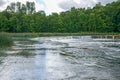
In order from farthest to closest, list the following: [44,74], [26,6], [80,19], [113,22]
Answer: [26,6]
[80,19]
[113,22]
[44,74]

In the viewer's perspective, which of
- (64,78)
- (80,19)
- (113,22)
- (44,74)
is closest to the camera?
(64,78)

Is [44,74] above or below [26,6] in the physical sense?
below

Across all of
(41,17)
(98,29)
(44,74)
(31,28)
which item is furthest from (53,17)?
(44,74)

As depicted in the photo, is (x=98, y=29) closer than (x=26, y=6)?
Yes

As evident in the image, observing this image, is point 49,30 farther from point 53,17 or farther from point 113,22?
point 113,22

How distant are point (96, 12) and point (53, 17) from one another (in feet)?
59.2

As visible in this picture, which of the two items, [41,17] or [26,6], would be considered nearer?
[41,17]

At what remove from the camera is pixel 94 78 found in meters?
13.6

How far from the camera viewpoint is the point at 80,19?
122438 mm

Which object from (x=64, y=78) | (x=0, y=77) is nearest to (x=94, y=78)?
(x=64, y=78)

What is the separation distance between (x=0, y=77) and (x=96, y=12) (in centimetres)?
11057

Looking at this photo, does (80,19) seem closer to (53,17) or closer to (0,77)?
(53,17)

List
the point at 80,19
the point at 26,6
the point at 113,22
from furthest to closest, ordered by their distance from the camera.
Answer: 1. the point at 26,6
2. the point at 80,19
3. the point at 113,22

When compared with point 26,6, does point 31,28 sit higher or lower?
lower
